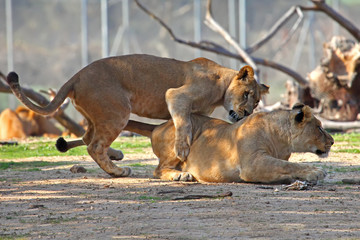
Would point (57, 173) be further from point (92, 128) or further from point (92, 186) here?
point (92, 186)

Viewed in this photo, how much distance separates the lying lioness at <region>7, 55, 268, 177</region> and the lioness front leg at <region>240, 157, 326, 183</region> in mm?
887

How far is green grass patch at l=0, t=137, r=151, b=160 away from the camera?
10.8 m

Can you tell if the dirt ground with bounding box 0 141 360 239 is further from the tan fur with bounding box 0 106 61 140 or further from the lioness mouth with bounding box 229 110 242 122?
the tan fur with bounding box 0 106 61 140

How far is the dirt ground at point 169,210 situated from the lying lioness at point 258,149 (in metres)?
0.14

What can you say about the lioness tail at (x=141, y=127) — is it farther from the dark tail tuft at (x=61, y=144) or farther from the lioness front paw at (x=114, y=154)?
the dark tail tuft at (x=61, y=144)

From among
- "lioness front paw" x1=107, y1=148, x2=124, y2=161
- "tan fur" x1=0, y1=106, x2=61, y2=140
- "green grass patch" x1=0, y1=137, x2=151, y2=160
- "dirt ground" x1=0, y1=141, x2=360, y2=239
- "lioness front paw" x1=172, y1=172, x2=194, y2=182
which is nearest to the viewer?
"dirt ground" x1=0, y1=141, x2=360, y2=239

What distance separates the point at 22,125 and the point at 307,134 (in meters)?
11.6

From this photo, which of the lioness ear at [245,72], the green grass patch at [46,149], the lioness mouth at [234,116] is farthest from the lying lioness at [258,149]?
the green grass patch at [46,149]

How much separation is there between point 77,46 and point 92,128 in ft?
55.5

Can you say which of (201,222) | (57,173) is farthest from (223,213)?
(57,173)

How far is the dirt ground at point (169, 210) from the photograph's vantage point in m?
4.40

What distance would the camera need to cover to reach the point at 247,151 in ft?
21.0

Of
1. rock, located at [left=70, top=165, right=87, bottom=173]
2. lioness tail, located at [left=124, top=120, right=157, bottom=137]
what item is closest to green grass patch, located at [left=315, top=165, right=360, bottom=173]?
lioness tail, located at [left=124, top=120, right=157, bottom=137]

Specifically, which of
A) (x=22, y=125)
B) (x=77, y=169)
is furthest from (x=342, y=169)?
(x=22, y=125)
